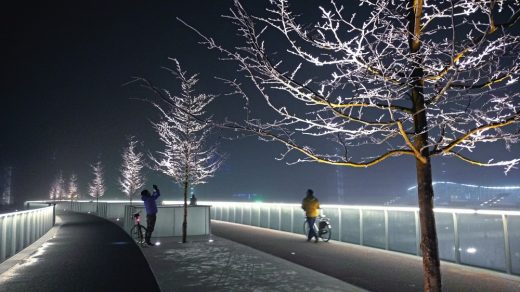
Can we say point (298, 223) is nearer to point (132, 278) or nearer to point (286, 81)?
point (132, 278)

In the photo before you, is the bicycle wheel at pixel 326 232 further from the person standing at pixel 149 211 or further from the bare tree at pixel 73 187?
the bare tree at pixel 73 187

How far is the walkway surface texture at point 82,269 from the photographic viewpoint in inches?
321

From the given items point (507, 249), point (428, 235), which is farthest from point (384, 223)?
point (428, 235)

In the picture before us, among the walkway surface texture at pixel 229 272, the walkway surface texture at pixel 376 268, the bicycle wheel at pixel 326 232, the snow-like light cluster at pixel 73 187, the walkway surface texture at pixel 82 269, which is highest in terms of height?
the snow-like light cluster at pixel 73 187

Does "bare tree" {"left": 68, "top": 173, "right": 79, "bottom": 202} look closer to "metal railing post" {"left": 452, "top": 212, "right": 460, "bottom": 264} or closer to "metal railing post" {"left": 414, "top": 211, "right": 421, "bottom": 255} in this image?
"metal railing post" {"left": 414, "top": 211, "right": 421, "bottom": 255}

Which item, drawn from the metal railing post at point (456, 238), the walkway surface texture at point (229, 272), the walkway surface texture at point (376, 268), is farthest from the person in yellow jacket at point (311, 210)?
the metal railing post at point (456, 238)

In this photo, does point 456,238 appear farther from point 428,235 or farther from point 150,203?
point 150,203

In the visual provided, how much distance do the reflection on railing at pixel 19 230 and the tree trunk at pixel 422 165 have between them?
10973 millimetres

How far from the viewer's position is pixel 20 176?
9556cm

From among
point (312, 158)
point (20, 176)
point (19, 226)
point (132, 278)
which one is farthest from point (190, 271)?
point (20, 176)

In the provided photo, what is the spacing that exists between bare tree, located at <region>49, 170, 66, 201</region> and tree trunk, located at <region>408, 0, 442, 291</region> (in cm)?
8728

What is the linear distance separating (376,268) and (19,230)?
Result: 11.3 m

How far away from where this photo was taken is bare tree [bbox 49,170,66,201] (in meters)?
81.9

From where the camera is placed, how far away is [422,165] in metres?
4.80
